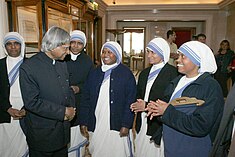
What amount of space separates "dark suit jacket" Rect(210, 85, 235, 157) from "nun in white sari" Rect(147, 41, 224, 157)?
0.11 meters

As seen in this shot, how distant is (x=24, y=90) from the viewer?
4.88 feet

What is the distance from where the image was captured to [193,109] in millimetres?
1350

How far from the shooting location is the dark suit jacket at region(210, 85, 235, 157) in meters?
1.13

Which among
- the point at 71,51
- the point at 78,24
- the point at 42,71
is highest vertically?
the point at 78,24

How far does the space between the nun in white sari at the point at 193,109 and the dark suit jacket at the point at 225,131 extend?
108 millimetres

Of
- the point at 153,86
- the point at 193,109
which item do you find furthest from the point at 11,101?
the point at 193,109

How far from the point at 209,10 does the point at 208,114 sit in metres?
6.99

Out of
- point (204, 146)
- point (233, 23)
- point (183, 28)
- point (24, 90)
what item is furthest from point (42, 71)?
point (183, 28)

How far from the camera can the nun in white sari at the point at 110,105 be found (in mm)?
1973

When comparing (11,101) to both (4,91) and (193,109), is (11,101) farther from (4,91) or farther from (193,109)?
(193,109)

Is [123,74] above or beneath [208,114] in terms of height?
above

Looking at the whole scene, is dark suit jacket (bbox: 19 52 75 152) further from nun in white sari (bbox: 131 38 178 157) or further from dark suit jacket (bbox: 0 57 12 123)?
nun in white sari (bbox: 131 38 178 157)

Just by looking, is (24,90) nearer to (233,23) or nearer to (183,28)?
(233,23)

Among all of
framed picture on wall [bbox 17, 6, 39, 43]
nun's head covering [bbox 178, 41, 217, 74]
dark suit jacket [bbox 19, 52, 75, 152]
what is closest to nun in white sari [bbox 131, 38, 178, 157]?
nun's head covering [bbox 178, 41, 217, 74]
